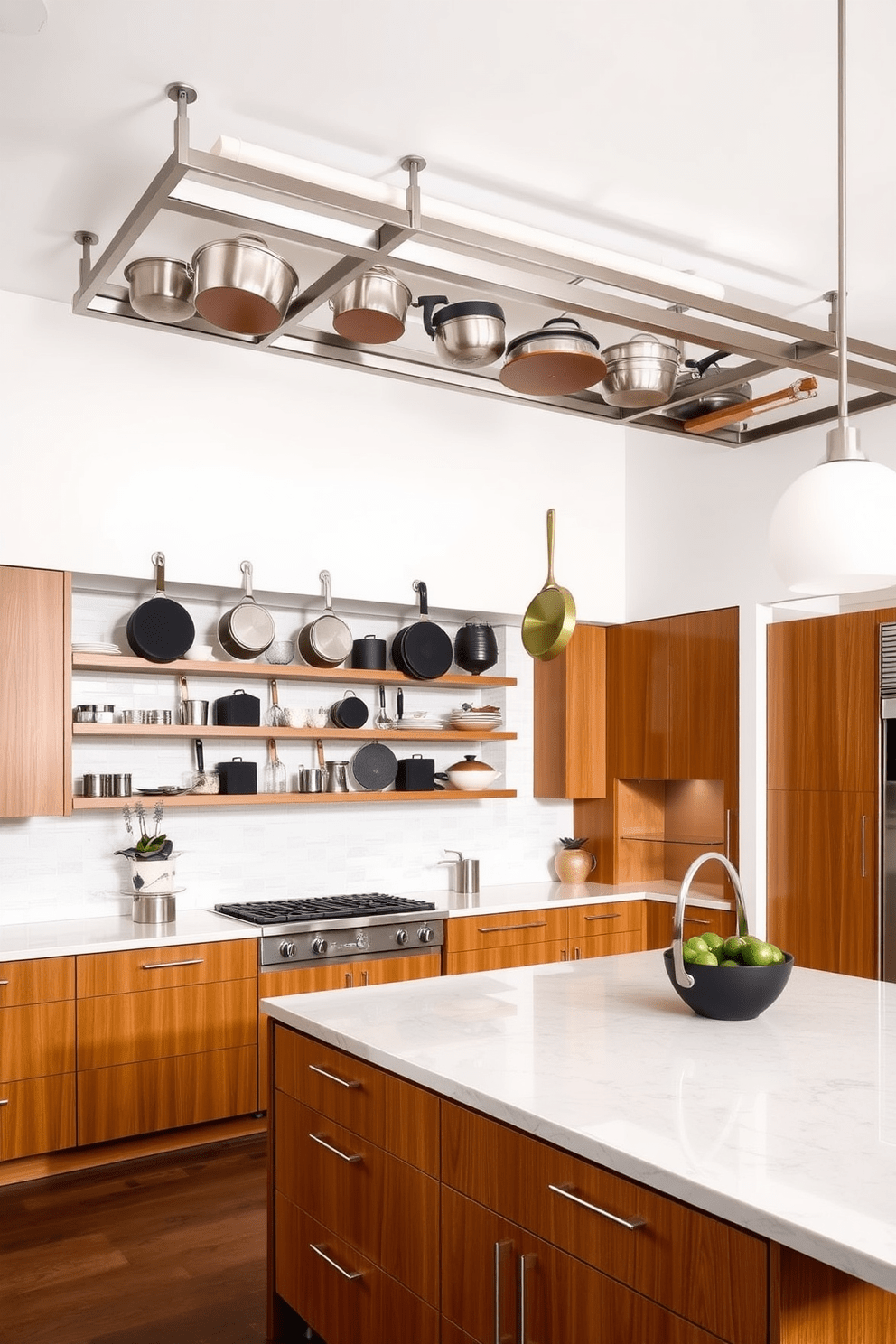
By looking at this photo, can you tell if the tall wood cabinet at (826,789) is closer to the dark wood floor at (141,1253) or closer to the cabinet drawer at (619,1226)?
the dark wood floor at (141,1253)

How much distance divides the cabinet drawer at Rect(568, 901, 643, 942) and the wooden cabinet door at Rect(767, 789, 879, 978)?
72 cm

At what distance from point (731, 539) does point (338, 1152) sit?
3884mm

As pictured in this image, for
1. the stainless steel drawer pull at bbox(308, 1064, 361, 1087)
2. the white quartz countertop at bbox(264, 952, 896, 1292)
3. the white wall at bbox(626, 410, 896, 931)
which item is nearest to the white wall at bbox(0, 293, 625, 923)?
the white wall at bbox(626, 410, 896, 931)

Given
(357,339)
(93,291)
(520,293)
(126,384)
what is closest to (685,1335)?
(520,293)

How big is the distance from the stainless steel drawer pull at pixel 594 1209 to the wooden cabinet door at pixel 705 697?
3680mm

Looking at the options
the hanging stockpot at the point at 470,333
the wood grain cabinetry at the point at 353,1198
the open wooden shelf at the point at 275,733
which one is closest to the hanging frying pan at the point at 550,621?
the hanging stockpot at the point at 470,333

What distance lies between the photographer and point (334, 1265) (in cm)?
253

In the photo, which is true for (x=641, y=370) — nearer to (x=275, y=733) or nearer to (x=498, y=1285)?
(x=498, y=1285)

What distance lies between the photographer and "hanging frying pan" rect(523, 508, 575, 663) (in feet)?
10.7

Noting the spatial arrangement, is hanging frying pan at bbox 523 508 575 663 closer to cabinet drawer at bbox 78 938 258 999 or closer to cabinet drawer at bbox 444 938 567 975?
cabinet drawer at bbox 78 938 258 999

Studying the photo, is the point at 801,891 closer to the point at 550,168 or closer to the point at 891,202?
the point at 891,202

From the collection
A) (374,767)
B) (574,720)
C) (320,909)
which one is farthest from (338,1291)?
(574,720)

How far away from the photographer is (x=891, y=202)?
340 centimetres

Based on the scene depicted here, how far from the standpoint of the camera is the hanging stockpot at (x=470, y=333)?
2.95 meters
